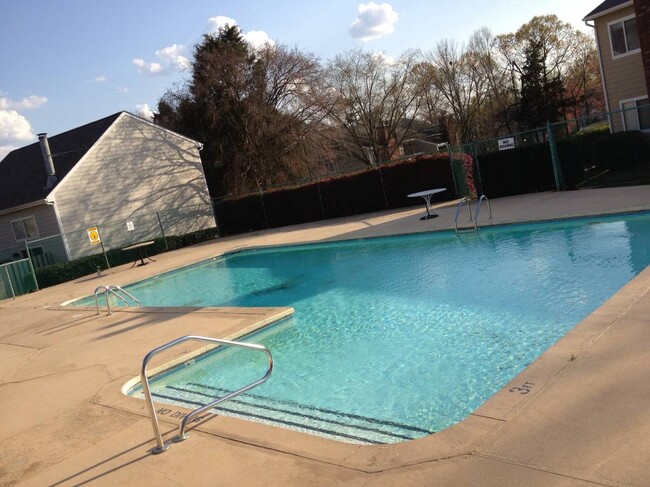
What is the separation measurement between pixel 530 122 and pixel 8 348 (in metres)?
42.7

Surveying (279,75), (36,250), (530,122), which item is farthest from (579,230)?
(530,122)

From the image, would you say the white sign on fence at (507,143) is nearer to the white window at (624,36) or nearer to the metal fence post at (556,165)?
the metal fence post at (556,165)

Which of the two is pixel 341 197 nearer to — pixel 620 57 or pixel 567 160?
pixel 567 160

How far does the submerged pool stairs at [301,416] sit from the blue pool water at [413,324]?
2 cm

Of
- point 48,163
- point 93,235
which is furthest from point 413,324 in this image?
point 48,163

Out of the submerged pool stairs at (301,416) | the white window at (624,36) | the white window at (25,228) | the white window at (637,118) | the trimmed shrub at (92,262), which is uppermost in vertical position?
the white window at (624,36)

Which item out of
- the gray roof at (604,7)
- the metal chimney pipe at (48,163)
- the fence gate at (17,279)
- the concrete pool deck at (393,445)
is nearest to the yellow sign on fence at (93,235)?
the fence gate at (17,279)

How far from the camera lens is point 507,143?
18812 millimetres

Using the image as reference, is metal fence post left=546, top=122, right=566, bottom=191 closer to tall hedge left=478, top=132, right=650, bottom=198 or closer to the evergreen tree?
tall hedge left=478, top=132, right=650, bottom=198

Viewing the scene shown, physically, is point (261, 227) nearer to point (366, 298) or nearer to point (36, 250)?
point (36, 250)

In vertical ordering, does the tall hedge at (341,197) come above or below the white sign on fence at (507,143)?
below

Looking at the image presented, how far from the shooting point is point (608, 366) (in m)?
4.73

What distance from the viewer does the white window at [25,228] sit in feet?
79.6

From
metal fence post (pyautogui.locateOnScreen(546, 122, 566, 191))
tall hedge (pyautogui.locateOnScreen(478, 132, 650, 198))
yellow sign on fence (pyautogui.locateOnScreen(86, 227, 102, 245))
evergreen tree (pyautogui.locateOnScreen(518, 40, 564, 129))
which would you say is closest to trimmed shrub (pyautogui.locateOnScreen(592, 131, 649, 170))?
tall hedge (pyautogui.locateOnScreen(478, 132, 650, 198))
